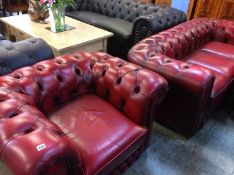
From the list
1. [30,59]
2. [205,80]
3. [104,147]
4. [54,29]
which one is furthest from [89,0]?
[104,147]

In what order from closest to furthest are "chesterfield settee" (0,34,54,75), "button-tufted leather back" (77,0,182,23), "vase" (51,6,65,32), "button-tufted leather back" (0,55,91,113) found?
"button-tufted leather back" (0,55,91,113) → "chesterfield settee" (0,34,54,75) → "vase" (51,6,65,32) → "button-tufted leather back" (77,0,182,23)

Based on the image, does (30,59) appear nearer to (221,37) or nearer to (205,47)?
(205,47)

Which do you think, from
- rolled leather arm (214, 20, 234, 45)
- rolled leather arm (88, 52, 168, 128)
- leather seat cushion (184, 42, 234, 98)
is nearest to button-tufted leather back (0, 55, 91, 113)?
rolled leather arm (88, 52, 168, 128)

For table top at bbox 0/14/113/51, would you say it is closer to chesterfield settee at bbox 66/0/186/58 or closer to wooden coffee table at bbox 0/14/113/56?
wooden coffee table at bbox 0/14/113/56

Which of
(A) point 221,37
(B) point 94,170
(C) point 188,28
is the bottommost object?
(B) point 94,170

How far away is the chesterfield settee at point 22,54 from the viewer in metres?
1.41

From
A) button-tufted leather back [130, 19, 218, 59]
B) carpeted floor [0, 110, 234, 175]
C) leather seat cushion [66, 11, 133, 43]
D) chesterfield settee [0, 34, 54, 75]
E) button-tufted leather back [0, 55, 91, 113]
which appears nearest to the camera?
button-tufted leather back [0, 55, 91, 113]

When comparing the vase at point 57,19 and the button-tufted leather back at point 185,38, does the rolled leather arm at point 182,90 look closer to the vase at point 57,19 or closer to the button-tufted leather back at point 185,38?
the button-tufted leather back at point 185,38

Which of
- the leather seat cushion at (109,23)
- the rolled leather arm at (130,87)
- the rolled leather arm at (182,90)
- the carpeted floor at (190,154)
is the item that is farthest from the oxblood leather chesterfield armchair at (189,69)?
the leather seat cushion at (109,23)

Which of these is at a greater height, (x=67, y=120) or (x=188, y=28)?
(x=188, y=28)

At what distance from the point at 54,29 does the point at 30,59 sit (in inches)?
35.4

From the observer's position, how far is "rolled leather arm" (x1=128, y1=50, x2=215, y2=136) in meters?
1.43

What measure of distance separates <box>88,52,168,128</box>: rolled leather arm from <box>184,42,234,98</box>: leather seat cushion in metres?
0.63

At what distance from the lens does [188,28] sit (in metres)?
2.20
